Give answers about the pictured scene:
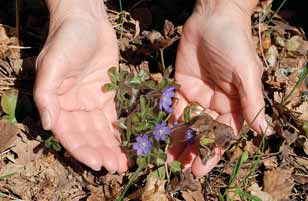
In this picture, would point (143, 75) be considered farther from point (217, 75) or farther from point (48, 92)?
point (48, 92)

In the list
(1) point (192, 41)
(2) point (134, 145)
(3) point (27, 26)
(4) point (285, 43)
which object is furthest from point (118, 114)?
(4) point (285, 43)

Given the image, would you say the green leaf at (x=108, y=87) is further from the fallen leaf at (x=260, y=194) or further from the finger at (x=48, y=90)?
the fallen leaf at (x=260, y=194)

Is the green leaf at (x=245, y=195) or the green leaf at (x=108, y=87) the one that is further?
the green leaf at (x=108, y=87)

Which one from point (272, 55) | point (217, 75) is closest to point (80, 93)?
point (217, 75)

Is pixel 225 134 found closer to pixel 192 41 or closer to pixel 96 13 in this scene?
pixel 192 41

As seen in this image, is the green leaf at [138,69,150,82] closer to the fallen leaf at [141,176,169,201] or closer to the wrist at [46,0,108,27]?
the wrist at [46,0,108,27]

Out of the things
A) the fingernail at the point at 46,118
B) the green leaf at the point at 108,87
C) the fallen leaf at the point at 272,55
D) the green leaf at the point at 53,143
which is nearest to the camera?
the fingernail at the point at 46,118

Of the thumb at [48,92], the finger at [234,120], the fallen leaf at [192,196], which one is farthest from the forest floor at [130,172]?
the thumb at [48,92]

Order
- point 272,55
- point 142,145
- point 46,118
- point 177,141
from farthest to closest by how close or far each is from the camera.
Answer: point 272,55
point 177,141
point 142,145
point 46,118
